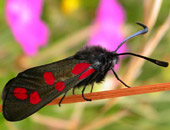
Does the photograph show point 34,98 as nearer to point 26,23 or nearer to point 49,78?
point 49,78

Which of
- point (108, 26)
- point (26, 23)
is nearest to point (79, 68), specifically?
point (26, 23)

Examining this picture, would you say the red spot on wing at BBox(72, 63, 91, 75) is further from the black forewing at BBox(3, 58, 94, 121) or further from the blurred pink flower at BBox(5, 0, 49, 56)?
the blurred pink flower at BBox(5, 0, 49, 56)

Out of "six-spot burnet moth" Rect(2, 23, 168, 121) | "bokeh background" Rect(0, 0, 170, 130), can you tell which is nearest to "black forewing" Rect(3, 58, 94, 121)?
"six-spot burnet moth" Rect(2, 23, 168, 121)

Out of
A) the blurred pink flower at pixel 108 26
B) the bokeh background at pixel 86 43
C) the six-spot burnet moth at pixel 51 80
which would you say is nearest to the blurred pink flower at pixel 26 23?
the bokeh background at pixel 86 43

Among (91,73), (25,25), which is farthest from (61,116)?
(91,73)

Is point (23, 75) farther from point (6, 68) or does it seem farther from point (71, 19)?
point (71, 19)

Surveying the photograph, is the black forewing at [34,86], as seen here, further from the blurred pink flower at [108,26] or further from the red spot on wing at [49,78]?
the blurred pink flower at [108,26]
